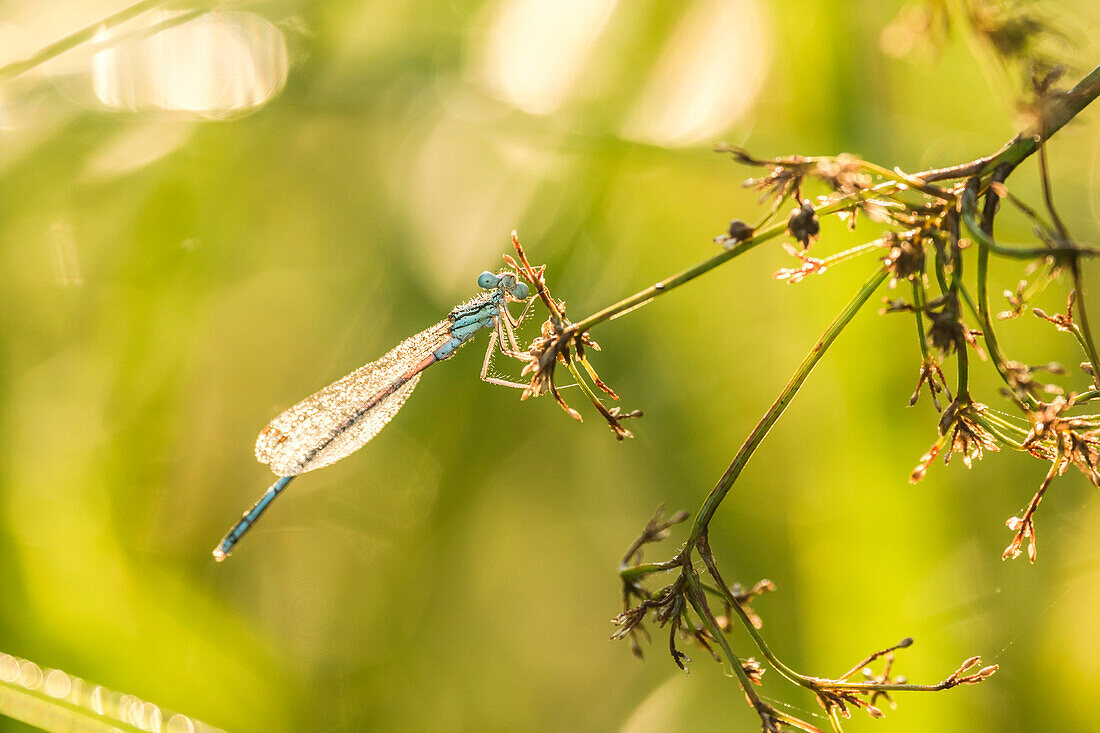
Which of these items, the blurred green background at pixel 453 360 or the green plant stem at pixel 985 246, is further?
the blurred green background at pixel 453 360

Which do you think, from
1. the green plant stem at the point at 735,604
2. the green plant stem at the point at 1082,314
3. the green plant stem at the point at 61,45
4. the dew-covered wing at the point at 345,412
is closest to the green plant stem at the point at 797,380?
the green plant stem at the point at 735,604

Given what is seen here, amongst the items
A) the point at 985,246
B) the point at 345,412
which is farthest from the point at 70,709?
the point at 985,246

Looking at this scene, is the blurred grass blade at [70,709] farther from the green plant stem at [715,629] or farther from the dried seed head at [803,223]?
the dried seed head at [803,223]

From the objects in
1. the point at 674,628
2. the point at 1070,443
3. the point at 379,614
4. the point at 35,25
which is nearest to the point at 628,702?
Result: the point at 379,614

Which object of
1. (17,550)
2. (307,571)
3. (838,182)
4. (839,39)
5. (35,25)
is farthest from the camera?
(307,571)

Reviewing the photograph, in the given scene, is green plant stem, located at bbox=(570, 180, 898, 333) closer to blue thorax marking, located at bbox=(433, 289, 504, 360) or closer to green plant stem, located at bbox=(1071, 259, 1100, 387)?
green plant stem, located at bbox=(1071, 259, 1100, 387)

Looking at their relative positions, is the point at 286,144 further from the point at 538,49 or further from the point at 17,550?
the point at 17,550

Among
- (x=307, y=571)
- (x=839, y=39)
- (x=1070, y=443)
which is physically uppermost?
(x=839, y=39)

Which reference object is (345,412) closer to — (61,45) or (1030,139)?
(61,45)
